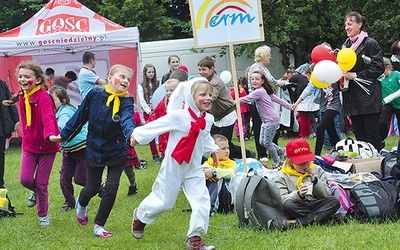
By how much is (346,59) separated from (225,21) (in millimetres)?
1923

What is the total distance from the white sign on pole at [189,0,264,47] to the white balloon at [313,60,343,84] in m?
1.13

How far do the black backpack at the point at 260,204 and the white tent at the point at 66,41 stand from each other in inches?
384

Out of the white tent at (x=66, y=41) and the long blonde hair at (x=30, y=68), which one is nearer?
the long blonde hair at (x=30, y=68)

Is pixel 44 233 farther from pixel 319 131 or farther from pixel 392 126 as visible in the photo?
pixel 392 126

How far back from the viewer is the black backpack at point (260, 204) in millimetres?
6008

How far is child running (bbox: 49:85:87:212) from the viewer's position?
7.68 metres

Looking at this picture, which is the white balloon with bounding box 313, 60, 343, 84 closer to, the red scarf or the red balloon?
the red balloon

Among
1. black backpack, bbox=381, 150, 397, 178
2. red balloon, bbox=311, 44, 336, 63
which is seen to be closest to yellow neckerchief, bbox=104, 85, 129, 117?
black backpack, bbox=381, 150, 397, 178

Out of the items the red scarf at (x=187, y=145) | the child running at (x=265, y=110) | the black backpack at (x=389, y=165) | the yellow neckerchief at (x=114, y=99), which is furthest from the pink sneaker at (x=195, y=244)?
the child running at (x=265, y=110)

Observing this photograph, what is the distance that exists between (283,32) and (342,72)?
13.1 meters

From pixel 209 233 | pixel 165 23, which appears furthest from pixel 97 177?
pixel 165 23

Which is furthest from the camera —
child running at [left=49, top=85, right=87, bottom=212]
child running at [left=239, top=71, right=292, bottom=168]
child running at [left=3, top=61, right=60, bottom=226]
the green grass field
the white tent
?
the white tent

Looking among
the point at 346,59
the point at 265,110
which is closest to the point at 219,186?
the point at 346,59

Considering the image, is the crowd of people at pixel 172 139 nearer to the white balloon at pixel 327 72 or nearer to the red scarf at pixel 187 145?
the red scarf at pixel 187 145
